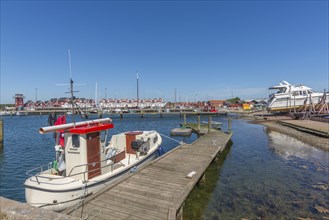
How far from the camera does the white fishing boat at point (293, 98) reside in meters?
47.4

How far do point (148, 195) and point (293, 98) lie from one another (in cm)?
5231

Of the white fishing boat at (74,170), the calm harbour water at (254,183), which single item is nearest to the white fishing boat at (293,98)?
the calm harbour water at (254,183)

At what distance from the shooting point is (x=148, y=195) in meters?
7.98

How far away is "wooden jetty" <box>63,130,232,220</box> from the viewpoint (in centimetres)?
668

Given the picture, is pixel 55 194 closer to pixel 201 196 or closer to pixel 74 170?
pixel 74 170

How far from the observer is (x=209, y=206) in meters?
9.41

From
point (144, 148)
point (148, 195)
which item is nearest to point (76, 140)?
point (148, 195)

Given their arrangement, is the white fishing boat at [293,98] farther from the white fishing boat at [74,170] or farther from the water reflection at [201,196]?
the white fishing boat at [74,170]

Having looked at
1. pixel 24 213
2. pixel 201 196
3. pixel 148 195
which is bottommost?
pixel 201 196

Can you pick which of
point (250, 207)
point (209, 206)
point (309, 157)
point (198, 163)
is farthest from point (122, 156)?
point (309, 157)

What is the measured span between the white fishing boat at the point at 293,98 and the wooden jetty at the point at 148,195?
46.1 meters

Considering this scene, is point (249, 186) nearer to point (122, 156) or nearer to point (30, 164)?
point (122, 156)

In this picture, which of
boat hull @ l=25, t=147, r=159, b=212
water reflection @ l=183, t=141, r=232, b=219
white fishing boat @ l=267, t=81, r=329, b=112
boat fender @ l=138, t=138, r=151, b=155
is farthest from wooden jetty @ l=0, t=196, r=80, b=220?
white fishing boat @ l=267, t=81, r=329, b=112

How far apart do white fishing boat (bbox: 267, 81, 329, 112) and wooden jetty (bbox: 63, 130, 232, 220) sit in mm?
46055
